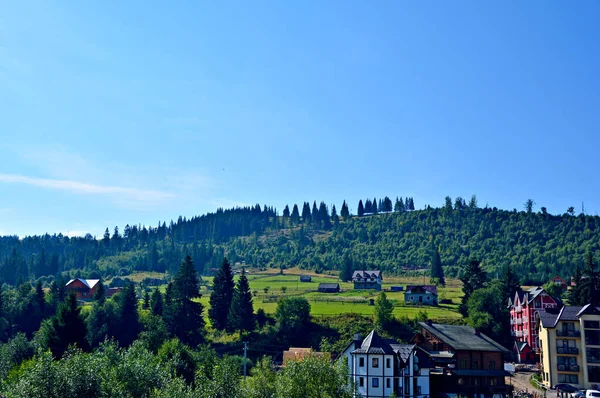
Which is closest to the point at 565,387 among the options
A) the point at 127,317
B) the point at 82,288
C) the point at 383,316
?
the point at 383,316

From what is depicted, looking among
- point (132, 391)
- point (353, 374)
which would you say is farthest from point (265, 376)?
point (353, 374)

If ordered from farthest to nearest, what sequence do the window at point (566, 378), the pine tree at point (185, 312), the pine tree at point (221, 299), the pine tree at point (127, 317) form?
the pine tree at point (221, 299) < the pine tree at point (127, 317) < the pine tree at point (185, 312) < the window at point (566, 378)

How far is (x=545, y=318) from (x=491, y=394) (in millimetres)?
21048

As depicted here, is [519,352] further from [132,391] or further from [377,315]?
[132,391]

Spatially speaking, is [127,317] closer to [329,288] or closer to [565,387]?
[329,288]

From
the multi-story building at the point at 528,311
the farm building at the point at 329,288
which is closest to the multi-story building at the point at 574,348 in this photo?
the multi-story building at the point at 528,311

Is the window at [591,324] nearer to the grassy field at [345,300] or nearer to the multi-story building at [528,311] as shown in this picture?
the multi-story building at [528,311]

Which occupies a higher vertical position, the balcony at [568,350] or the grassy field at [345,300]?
the grassy field at [345,300]

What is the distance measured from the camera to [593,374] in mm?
91312

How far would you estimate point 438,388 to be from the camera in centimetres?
8056

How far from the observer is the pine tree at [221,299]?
12562 cm

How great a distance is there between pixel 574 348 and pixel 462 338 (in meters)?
19.3

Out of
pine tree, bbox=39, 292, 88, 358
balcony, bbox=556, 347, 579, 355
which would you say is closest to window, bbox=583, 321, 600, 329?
balcony, bbox=556, 347, 579, 355

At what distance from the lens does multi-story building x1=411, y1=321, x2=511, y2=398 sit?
81.6 m
